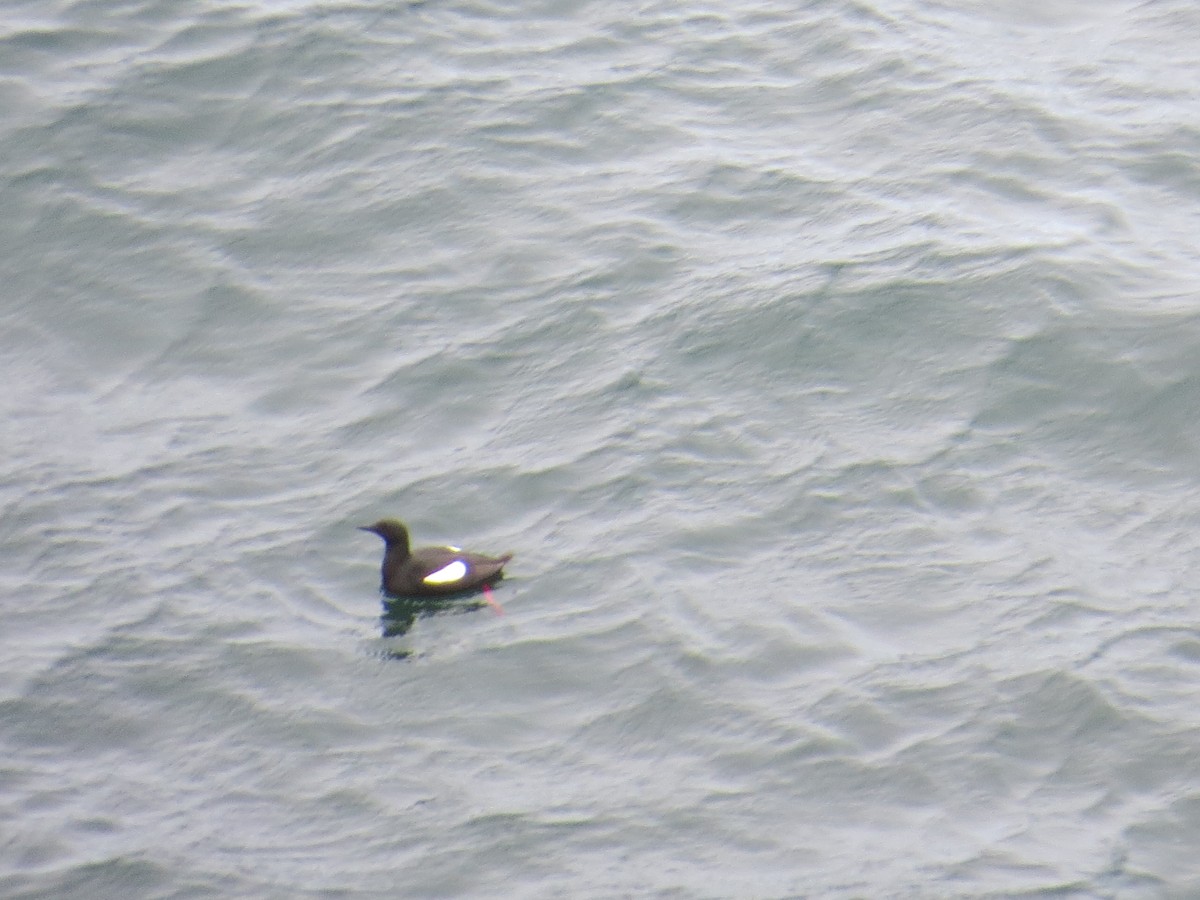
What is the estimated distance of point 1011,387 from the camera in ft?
39.4

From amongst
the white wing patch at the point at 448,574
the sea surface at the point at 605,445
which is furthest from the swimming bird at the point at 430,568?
the sea surface at the point at 605,445

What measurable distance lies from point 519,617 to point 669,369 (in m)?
2.48

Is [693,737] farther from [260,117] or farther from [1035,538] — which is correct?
[260,117]

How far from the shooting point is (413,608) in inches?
420

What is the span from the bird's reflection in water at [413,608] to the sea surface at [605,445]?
59 mm

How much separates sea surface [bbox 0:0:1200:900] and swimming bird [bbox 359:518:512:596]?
197 millimetres

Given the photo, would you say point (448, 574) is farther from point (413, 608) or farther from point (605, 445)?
point (605, 445)

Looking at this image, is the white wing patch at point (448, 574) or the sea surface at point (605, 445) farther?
the white wing patch at point (448, 574)

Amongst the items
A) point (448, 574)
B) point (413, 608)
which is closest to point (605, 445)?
point (448, 574)

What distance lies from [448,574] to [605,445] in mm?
1576

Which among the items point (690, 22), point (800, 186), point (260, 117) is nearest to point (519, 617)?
point (800, 186)

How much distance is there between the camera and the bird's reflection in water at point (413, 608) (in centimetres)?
1053

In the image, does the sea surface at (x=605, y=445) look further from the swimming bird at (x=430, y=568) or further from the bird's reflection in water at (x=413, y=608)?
the swimming bird at (x=430, y=568)

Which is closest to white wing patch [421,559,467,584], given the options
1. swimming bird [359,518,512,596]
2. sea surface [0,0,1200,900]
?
swimming bird [359,518,512,596]
